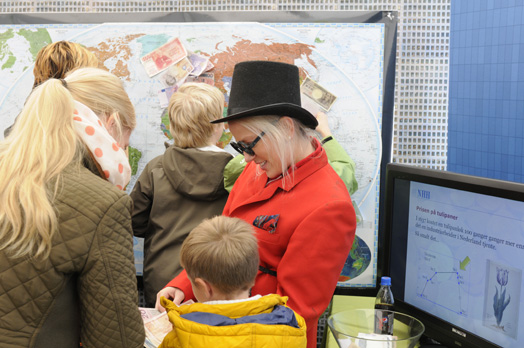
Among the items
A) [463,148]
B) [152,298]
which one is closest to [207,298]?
[152,298]

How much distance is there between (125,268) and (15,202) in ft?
0.88

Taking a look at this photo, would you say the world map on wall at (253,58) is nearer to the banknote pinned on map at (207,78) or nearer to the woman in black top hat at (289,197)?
the banknote pinned on map at (207,78)

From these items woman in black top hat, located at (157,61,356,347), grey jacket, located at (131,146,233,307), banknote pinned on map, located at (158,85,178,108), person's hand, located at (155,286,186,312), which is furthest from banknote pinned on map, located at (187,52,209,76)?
person's hand, located at (155,286,186,312)

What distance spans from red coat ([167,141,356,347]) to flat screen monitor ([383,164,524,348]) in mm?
311

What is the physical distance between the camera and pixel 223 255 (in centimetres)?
152

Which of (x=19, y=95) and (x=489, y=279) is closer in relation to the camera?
(x=489, y=279)

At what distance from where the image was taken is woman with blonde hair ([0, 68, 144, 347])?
117 centimetres

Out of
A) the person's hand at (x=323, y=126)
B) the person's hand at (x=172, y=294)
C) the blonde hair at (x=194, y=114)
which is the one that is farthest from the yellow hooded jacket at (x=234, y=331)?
the person's hand at (x=323, y=126)

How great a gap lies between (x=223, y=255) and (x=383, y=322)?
0.63 metres

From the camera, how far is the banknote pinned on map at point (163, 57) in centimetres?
270

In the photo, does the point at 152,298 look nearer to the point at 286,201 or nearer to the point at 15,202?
the point at 286,201

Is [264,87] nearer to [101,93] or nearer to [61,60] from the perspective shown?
[101,93]

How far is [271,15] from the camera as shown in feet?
8.73

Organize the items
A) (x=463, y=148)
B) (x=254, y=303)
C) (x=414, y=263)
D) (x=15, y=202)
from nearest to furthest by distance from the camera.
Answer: (x=15, y=202)
(x=254, y=303)
(x=414, y=263)
(x=463, y=148)
